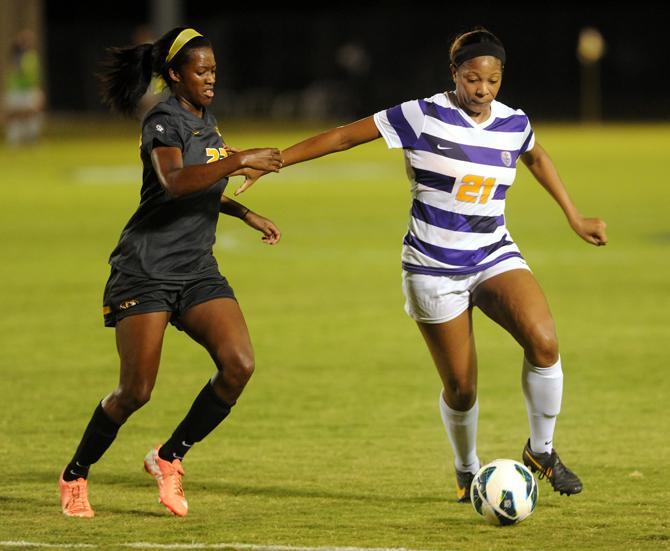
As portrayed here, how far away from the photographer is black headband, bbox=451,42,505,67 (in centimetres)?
712

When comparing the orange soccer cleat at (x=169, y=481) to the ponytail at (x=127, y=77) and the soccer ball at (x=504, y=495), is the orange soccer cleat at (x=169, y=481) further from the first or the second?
the ponytail at (x=127, y=77)

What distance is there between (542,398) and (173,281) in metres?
1.77

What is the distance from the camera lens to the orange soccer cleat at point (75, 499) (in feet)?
23.5

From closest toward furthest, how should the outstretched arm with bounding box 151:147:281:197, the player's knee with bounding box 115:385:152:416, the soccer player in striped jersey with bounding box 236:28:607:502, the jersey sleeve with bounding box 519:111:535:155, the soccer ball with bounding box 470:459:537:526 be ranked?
the outstretched arm with bounding box 151:147:281:197 → the soccer ball with bounding box 470:459:537:526 → the player's knee with bounding box 115:385:152:416 → the soccer player in striped jersey with bounding box 236:28:607:502 → the jersey sleeve with bounding box 519:111:535:155

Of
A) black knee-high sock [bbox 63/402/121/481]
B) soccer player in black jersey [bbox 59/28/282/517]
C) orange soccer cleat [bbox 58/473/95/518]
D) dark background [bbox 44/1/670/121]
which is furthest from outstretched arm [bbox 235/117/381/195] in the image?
dark background [bbox 44/1/670/121]

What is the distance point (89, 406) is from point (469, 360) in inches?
137

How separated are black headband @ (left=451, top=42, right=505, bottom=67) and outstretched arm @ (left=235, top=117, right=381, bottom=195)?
49cm

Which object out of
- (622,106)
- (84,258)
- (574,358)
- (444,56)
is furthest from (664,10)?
(574,358)

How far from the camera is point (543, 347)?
712 cm

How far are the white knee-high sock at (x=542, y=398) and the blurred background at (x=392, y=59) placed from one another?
148ft

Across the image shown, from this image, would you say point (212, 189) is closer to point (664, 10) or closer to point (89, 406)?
point (89, 406)

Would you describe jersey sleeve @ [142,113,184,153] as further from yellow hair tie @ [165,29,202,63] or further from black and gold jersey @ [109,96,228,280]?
yellow hair tie @ [165,29,202,63]

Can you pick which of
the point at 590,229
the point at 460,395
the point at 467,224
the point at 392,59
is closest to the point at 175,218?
the point at 467,224

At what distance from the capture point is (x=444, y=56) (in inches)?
2201
